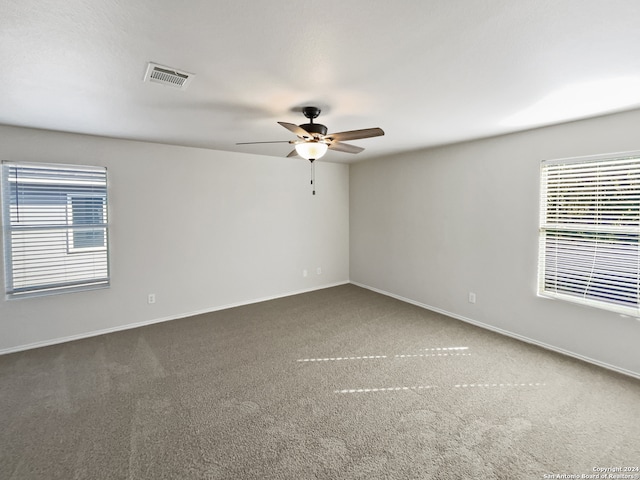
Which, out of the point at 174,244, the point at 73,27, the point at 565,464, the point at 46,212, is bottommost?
the point at 565,464

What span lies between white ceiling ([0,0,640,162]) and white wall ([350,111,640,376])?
44 centimetres

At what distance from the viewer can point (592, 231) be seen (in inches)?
118

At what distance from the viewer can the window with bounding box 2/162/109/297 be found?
3.28m

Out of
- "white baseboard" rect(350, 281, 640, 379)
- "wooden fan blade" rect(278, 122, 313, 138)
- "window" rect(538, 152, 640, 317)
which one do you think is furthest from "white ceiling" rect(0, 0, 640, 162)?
"white baseboard" rect(350, 281, 640, 379)

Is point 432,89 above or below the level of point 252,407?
above

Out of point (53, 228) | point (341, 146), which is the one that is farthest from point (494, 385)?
point (53, 228)

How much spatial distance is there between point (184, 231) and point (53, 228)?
140cm

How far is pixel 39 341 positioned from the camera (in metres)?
3.46

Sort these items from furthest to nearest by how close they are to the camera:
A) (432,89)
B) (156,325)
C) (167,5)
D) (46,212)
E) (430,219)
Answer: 1. (430,219)
2. (156,325)
3. (46,212)
4. (432,89)
5. (167,5)

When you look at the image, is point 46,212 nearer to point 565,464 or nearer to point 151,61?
point 151,61

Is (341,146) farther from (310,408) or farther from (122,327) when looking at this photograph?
(122,327)

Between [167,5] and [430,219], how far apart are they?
4025mm

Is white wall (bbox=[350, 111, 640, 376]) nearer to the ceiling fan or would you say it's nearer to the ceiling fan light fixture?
the ceiling fan

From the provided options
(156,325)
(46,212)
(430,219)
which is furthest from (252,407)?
(430,219)
